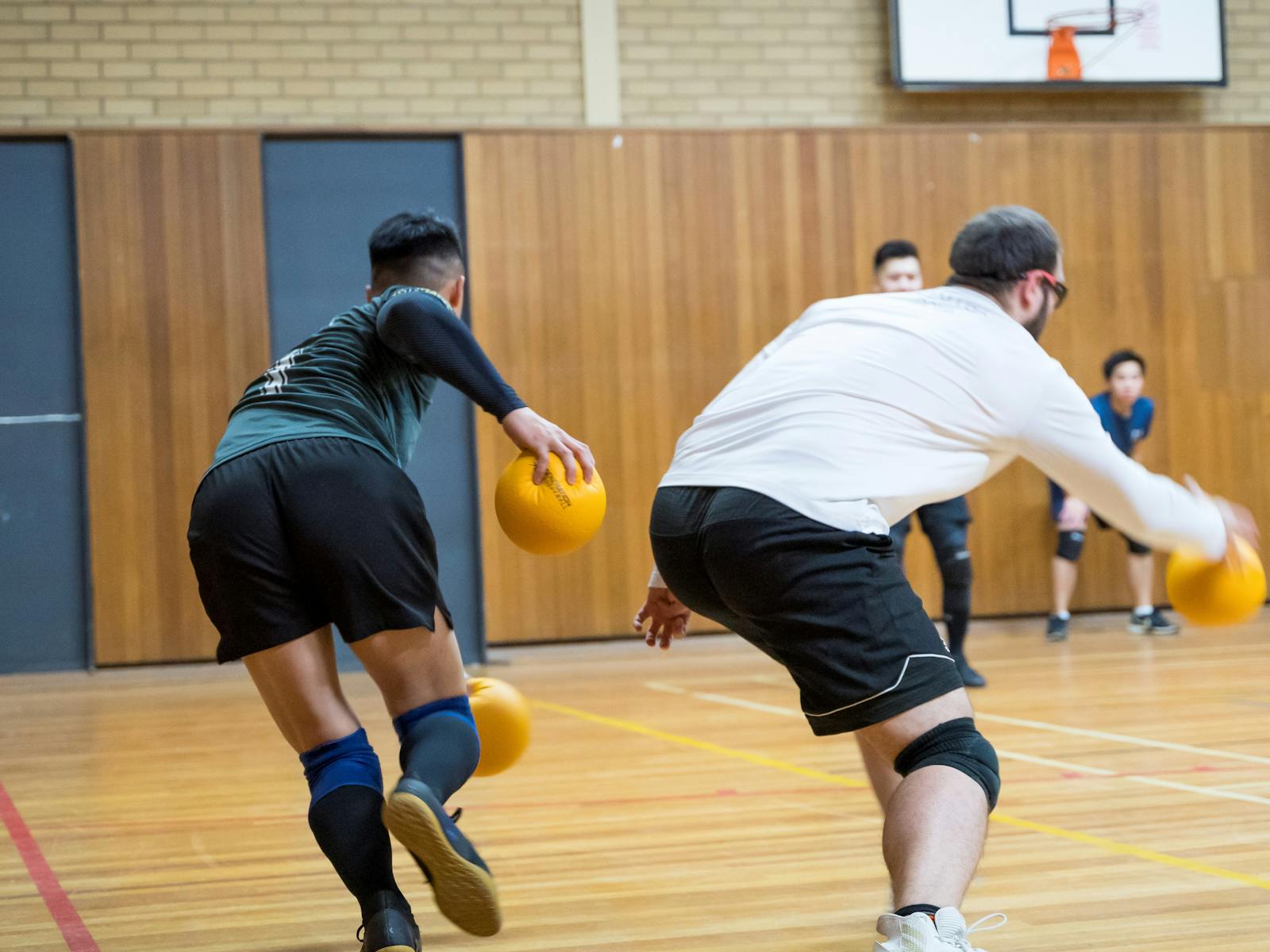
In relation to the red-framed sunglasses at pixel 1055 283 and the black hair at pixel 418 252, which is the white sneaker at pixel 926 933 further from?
the black hair at pixel 418 252

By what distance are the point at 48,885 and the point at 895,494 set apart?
225cm

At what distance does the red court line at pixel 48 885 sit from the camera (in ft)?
9.57

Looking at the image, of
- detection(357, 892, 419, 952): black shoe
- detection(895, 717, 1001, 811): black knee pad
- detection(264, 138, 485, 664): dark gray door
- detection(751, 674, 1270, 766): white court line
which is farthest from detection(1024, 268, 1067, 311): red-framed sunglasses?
detection(264, 138, 485, 664): dark gray door

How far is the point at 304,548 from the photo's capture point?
2357 mm

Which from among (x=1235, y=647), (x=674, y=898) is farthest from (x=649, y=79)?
(x=674, y=898)

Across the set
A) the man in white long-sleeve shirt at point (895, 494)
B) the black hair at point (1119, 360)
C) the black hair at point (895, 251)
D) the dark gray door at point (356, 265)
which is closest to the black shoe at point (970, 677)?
the black hair at point (895, 251)

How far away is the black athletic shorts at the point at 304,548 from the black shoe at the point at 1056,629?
22.9ft

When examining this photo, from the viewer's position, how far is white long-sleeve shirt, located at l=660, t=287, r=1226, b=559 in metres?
2.35

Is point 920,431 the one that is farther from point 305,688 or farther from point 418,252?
point 305,688

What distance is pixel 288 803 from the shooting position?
4410 millimetres

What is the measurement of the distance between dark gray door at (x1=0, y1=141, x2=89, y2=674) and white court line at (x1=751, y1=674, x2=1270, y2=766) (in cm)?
570

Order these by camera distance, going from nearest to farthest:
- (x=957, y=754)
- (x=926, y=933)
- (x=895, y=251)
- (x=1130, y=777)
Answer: (x=926, y=933) < (x=957, y=754) < (x=1130, y=777) < (x=895, y=251)

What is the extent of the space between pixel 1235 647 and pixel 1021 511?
2.09 meters

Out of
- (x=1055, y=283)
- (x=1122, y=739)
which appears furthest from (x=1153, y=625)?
(x=1055, y=283)
